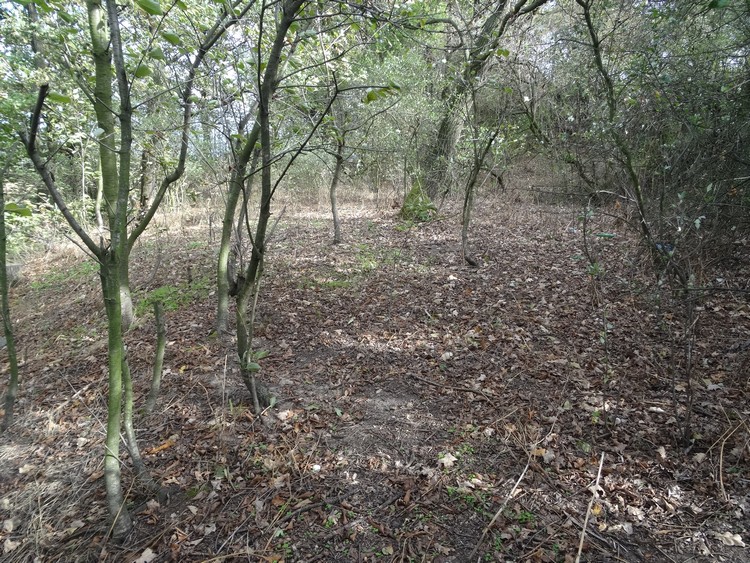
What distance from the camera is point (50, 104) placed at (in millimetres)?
4191

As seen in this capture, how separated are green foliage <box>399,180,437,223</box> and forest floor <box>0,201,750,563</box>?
3.95 metres

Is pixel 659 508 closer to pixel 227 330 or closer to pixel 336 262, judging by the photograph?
pixel 227 330

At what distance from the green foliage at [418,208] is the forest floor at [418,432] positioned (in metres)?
3.95

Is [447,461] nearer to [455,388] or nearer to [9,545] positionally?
[455,388]

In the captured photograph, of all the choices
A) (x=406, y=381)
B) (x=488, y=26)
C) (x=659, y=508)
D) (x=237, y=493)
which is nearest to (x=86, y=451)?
(x=237, y=493)

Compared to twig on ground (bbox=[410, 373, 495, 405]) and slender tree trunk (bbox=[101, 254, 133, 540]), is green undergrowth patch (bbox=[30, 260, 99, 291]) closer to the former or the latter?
slender tree trunk (bbox=[101, 254, 133, 540])

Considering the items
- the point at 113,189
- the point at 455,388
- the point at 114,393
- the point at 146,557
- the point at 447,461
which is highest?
the point at 113,189

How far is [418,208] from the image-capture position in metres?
9.25

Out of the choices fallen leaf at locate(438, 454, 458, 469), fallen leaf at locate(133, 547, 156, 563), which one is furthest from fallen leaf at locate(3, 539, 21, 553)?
fallen leaf at locate(438, 454, 458, 469)

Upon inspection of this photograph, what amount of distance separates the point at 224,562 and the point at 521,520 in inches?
65.5

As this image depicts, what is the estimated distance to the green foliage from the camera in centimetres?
911

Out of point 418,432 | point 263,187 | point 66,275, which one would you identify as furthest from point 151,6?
point 66,275

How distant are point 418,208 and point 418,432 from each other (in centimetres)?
697

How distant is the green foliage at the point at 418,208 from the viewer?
359 inches
